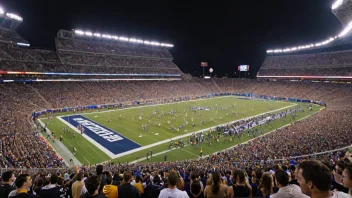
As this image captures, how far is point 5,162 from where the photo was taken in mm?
15078

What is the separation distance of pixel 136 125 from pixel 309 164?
1233 inches

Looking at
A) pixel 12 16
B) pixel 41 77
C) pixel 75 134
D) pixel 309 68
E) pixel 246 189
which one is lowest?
pixel 75 134

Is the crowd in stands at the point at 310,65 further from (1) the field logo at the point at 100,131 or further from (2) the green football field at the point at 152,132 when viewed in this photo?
(1) the field logo at the point at 100,131

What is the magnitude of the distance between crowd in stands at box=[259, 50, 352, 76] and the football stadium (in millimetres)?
432

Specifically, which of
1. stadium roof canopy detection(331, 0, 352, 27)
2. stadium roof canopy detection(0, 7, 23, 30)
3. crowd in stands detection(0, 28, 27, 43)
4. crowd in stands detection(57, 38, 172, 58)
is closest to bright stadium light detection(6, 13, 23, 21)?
stadium roof canopy detection(0, 7, 23, 30)

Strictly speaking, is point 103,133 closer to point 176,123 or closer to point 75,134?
point 75,134

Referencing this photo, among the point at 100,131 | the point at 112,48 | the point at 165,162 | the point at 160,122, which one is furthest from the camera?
the point at 112,48

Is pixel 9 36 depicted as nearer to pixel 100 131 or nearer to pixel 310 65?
pixel 100 131

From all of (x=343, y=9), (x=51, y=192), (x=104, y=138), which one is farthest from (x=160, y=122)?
(x=343, y=9)

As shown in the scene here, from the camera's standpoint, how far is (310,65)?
76188mm

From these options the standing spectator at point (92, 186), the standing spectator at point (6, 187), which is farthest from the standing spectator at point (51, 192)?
the standing spectator at point (92, 186)

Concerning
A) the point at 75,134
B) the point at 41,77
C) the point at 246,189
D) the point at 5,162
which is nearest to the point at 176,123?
the point at 75,134

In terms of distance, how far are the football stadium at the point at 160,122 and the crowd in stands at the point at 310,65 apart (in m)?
0.43

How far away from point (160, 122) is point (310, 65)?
67.8m
